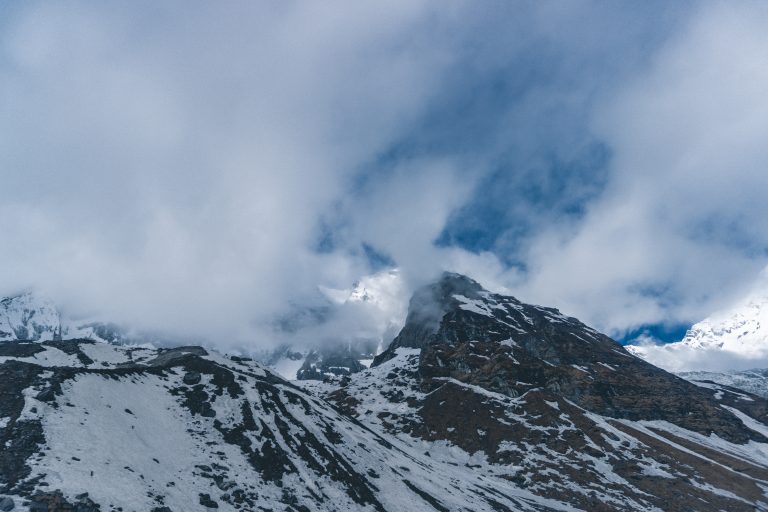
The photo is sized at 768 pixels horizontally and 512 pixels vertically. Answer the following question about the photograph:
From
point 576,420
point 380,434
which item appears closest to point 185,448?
point 380,434

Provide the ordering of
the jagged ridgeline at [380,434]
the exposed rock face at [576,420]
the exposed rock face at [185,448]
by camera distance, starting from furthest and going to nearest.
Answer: the exposed rock face at [576,420] → the jagged ridgeline at [380,434] → the exposed rock face at [185,448]

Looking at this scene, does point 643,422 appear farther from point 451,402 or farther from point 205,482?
point 205,482

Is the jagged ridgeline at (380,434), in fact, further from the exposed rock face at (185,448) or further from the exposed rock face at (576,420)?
the exposed rock face at (576,420)

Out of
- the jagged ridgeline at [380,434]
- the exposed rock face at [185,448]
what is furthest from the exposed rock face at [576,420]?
the exposed rock face at [185,448]

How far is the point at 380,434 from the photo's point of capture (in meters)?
115

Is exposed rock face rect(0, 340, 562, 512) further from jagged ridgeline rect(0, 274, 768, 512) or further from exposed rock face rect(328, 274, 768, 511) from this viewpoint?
exposed rock face rect(328, 274, 768, 511)

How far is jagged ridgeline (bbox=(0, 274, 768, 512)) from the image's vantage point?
4834 cm

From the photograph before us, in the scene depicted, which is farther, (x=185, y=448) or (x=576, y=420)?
(x=576, y=420)

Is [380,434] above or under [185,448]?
above

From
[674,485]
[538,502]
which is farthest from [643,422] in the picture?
[538,502]

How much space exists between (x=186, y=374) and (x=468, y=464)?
2929 inches

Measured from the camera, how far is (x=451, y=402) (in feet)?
482

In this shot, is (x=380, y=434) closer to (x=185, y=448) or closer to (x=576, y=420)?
(x=576, y=420)

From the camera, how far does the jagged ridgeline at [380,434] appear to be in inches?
1903
